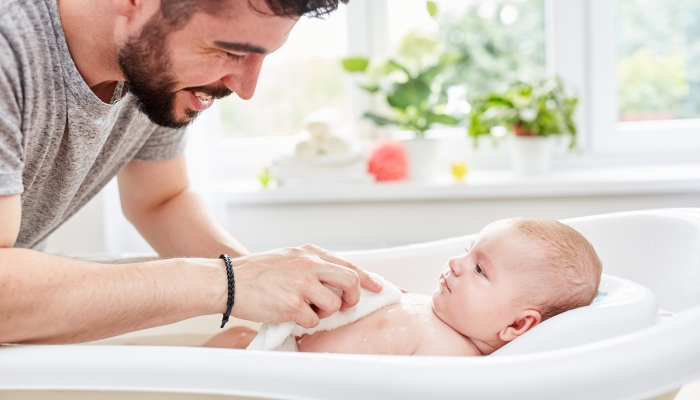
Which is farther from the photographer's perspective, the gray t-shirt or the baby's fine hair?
the baby's fine hair

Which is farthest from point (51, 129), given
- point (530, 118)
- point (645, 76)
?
point (645, 76)

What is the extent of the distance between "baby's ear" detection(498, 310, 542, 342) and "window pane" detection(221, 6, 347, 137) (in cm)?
156

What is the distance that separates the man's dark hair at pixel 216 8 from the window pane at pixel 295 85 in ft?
4.84

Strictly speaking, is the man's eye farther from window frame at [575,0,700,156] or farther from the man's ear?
window frame at [575,0,700,156]

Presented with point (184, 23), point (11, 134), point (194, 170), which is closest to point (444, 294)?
point (184, 23)

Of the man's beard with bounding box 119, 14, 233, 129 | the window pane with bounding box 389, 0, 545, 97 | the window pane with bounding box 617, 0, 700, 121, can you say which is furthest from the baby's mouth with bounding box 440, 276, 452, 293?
the window pane with bounding box 617, 0, 700, 121

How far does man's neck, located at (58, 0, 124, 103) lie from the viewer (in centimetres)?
104

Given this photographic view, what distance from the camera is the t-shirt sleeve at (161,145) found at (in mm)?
1431

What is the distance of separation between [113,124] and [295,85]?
1.36 m

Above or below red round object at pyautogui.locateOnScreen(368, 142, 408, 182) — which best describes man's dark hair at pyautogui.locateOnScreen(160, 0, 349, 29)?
above

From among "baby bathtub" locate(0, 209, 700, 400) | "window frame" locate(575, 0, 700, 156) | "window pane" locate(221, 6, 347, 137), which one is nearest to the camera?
"baby bathtub" locate(0, 209, 700, 400)

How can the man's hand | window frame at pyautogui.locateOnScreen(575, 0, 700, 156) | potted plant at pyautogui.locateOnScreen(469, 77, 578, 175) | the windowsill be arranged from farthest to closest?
window frame at pyautogui.locateOnScreen(575, 0, 700, 156) → potted plant at pyautogui.locateOnScreen(469, 77, 578, 175) → the windowsill → the man's hand

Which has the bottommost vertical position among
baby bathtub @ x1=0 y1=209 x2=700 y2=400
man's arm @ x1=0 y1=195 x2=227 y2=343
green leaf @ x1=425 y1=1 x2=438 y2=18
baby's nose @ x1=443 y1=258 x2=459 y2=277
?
baby bathtub @ x1=0 y1=209 x2=700 y2=400

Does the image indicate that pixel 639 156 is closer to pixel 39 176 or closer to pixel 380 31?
pixel 380 31
